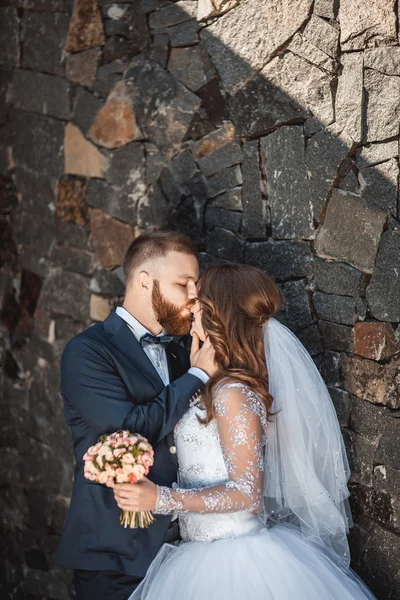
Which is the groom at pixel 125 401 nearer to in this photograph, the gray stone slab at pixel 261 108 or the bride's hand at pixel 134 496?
the bride's hand at pixel 134 496

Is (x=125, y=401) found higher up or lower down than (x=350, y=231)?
lower down

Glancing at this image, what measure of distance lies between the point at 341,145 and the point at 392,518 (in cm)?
147

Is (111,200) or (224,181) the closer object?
(224,181)

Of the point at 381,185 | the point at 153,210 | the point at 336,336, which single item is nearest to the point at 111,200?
the point at 153,210

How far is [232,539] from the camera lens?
10.3 feet

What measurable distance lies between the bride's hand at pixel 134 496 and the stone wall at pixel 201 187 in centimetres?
91

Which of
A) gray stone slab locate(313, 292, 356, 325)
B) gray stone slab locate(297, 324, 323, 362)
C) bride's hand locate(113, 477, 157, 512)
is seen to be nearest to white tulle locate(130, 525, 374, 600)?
bride's hand locate(113, 477, 157, 512)

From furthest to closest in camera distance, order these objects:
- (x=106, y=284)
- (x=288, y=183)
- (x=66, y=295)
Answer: (x=66, y=295) < (x=106, y=284) < (x=288, y=183)

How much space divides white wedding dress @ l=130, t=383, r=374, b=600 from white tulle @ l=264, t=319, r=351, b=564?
0.27 ft

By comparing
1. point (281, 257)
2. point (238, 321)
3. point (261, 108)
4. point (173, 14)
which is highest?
point (173, 14)

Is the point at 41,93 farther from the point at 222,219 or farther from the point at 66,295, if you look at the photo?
the point at 222,219

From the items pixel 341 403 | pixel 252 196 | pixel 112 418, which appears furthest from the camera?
pixel 252 196

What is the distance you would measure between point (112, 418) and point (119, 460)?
255mm

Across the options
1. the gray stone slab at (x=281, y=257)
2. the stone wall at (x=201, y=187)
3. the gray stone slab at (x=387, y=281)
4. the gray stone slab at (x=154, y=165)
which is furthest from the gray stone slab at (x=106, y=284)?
the gray stone slab at (x=387, y=281)
